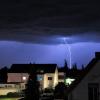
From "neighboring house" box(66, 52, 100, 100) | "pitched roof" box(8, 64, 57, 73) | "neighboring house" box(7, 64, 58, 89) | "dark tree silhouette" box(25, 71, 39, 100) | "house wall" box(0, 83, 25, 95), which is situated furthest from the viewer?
"pitched roof" box(8, 64, 57, 73)

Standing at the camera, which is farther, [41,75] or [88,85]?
[41,75]

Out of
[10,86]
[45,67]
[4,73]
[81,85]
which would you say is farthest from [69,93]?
[4,73]

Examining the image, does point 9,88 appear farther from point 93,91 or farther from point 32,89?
point 93,91

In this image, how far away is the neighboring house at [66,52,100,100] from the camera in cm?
3469

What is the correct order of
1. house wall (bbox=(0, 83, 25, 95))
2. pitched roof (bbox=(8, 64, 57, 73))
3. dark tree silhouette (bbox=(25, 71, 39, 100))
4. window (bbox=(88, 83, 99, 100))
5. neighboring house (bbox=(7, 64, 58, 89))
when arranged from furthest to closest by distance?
pitched roof (bbox=(8, 64, 57, 73)) → neighboring house (bbox=(7, 64, 58, 89)) → house wall (bbox=(0, 83, 25, 95)) → dark tree silhouette (bbox=(25, 71, 39, 100)) → window (bbox=(88, 83, 99, 100))

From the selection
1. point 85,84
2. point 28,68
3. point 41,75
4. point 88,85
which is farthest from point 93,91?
point 28,68

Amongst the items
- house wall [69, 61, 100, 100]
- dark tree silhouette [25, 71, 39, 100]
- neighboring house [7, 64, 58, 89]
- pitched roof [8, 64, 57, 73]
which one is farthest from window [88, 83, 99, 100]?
pitched roof [8, 64, 57, 73]

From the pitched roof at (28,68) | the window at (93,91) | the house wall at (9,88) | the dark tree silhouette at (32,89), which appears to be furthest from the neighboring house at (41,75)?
the window at (93,91)

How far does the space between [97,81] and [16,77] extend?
396ft

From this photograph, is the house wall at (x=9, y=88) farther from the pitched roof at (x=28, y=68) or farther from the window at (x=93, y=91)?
the window at (x=93, y=91)

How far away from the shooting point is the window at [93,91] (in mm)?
35200

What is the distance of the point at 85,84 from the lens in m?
35.2

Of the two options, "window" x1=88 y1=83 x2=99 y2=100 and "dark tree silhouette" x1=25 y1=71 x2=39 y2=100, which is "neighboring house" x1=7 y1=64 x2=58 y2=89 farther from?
"window" x1=88 y1=83 x2=99 y2=100

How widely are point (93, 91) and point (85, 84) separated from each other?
1080mm
